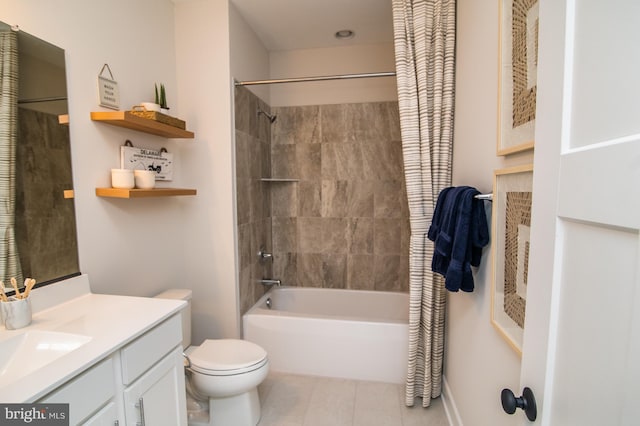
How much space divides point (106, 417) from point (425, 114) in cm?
200

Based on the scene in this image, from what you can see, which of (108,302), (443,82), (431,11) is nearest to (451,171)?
(443,82)

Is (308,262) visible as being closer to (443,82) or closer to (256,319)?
(256,319)

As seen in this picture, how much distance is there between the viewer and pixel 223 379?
1.66 m

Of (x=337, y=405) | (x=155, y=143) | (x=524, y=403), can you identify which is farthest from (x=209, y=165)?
(x=524, y=403)

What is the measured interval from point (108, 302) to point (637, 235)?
178 centimetres

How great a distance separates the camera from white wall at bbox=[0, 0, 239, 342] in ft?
4.91

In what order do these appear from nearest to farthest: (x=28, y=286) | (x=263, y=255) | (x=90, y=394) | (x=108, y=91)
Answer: (x=90, y=394) → (x=28, y=286) → (x=108, y=91) → (x=263, y=255)

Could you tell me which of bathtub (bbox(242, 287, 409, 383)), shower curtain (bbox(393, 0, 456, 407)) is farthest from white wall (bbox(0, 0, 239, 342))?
shower curtain (bbox(393, 0, 456, 407))

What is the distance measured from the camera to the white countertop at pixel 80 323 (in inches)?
32.5

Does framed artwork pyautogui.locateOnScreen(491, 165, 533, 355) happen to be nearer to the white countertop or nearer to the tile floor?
the tile floor

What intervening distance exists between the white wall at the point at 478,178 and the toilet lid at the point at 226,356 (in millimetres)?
1123

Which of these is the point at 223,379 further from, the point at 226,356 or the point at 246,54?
the point at 246,54

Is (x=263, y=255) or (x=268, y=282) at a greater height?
(x=263, y=255)

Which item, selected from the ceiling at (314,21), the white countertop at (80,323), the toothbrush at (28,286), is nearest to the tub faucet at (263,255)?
the white countertop at (80,323)
